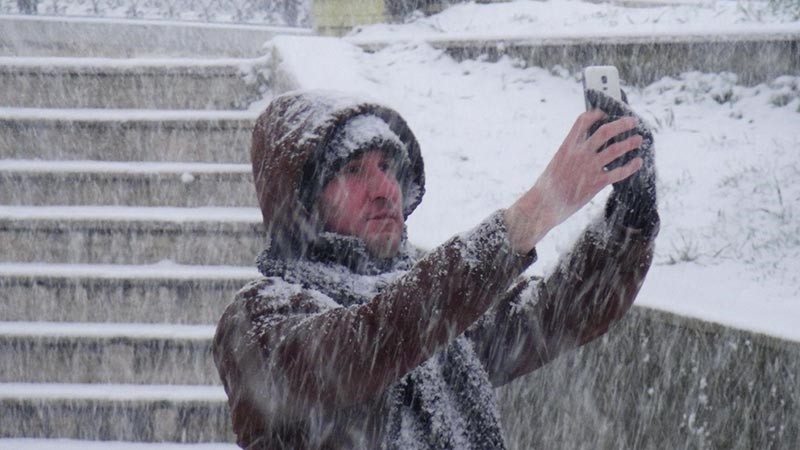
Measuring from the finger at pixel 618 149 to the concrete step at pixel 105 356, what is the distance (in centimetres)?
294

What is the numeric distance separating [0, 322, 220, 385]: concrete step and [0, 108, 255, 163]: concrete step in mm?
1418

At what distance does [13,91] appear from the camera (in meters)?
5.89

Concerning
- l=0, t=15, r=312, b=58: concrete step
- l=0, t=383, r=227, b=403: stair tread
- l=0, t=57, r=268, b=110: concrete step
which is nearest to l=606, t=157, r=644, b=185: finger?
l=0, t=383, r=227, b=403: stair tread

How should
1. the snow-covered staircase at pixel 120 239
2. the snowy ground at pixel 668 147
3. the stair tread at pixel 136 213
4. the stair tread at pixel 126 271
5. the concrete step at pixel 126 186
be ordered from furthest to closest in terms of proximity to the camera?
the concrete step at pixel 126 186
the stair tread at pixel 136 213
the stair tread at pixel 126 271
the snow-covered staircase at pixel 120 239
the snowy ground at pixel 668 147

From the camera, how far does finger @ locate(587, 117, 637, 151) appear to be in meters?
1.47

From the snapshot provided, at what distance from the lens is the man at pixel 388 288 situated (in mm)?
1504

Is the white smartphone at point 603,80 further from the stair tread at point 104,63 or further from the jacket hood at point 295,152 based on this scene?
the stair tread at point 104,63

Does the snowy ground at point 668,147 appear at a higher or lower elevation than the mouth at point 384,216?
lower

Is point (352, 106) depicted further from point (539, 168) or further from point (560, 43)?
point (560, 43)

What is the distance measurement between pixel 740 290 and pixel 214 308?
226cm

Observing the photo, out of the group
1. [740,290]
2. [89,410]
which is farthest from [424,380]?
[89,410]

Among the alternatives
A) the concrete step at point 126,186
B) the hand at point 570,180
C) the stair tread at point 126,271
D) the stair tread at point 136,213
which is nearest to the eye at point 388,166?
the hand at point 570,180

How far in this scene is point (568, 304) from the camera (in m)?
1.88

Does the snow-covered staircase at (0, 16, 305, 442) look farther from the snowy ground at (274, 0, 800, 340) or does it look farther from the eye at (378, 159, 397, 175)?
the eye at (378, 159, 397, 175)
